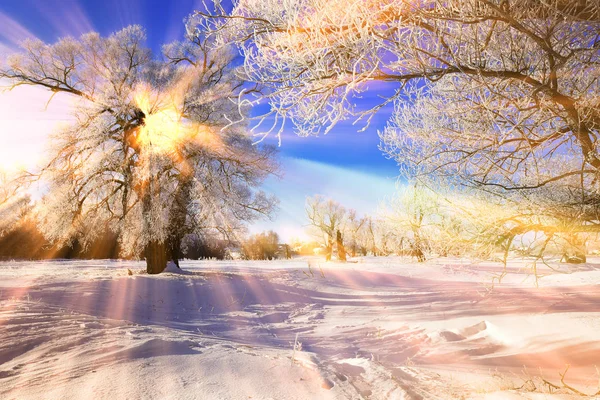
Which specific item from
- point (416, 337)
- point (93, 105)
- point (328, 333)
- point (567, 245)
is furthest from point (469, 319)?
point (93, 105)

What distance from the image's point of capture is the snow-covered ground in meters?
2.31

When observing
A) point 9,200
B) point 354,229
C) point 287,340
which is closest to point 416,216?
point 287,340

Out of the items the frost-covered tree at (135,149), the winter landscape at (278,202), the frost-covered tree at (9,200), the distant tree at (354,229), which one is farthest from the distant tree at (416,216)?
the distant tree at (354,229)

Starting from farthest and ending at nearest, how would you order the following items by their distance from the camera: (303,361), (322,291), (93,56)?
(93,56) < (322,291) < (303,361)

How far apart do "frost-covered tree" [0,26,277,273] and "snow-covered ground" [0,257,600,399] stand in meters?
2.30

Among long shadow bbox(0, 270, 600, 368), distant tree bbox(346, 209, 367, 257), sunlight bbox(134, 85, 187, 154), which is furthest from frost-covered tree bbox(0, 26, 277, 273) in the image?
distant tree bbox(346, 209, 367, 257)

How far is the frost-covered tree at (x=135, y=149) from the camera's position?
10352 mm

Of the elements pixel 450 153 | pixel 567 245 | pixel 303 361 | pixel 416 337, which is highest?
pixel 450 153

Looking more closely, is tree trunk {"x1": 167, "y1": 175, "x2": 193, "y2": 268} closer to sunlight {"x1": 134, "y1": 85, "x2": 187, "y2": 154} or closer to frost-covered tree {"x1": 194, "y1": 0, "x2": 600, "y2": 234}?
sunlight {"x1": 134, "y1": 85, "x2": 187, "y2": 154}

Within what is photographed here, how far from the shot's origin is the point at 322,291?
10.0 m

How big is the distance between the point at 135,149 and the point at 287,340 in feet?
28.5

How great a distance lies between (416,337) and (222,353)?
356cm

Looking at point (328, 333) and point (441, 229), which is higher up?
point (441, 229)

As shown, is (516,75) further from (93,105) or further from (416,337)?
(93,105)
